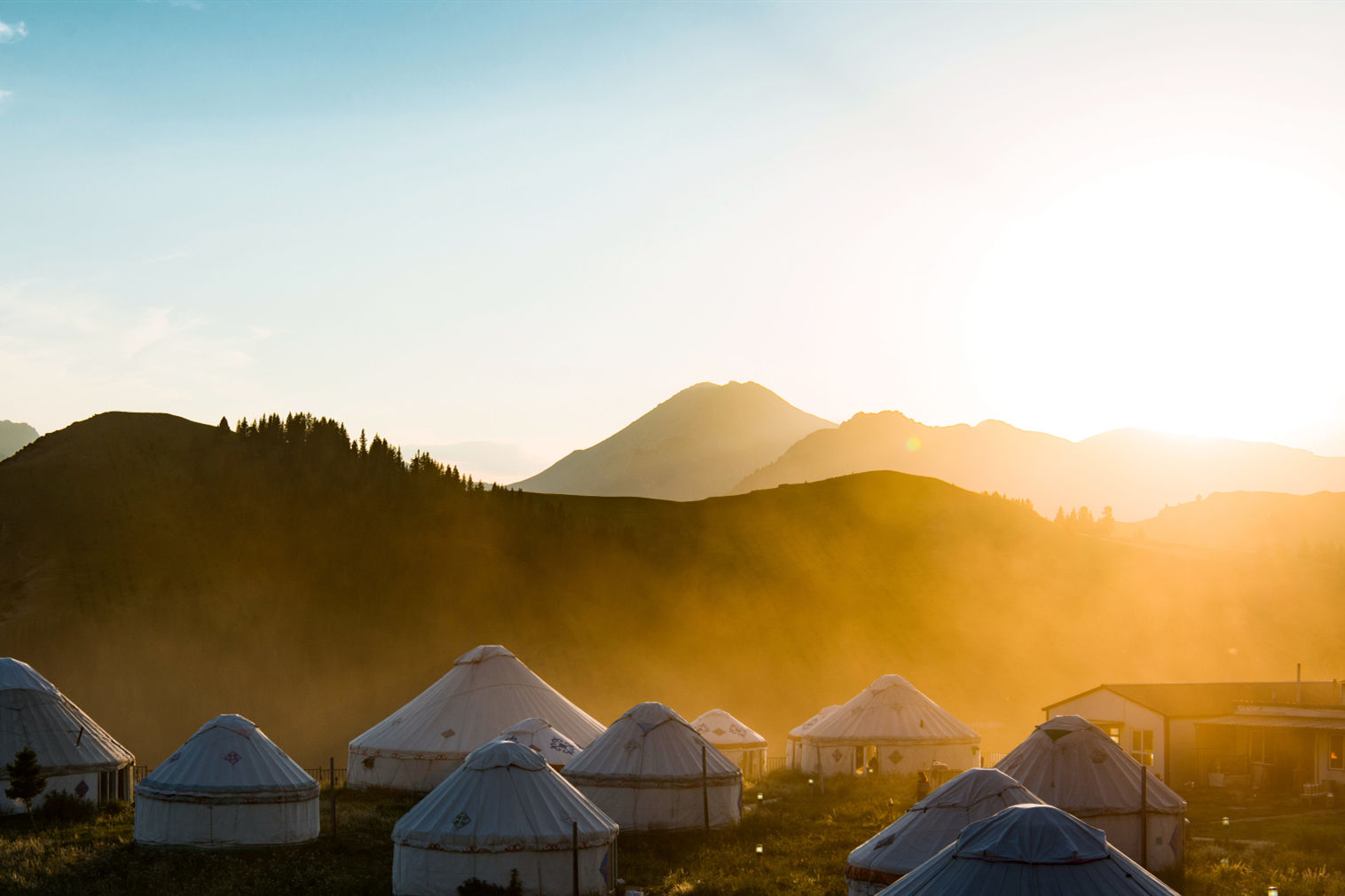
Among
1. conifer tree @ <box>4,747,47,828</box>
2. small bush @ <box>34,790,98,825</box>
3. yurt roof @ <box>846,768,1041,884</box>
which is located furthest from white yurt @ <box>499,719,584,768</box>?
yurt roof @ <box>846,768,1041,884</box>

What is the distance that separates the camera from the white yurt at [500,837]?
19828 millimetres

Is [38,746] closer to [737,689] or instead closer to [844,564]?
[737,689]

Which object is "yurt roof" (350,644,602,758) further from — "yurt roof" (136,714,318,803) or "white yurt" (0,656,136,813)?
"yurt roof" (136,714,318,803)

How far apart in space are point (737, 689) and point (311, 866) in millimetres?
48972

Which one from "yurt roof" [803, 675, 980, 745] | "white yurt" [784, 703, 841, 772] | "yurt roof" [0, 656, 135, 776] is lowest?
"white yurt" [784, 703, 841, 772]

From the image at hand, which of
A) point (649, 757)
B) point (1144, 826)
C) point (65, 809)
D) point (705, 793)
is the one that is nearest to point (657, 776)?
point (649, 757)

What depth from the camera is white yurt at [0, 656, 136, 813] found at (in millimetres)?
28391

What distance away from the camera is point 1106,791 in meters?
24.2

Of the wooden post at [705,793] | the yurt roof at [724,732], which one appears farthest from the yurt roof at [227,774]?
the yurt roof at [724,732]

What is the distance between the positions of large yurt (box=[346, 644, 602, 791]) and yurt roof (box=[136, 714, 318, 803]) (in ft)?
24.5

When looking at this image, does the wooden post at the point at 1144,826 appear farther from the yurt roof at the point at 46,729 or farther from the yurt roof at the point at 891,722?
the yurt roof at the point at 46,729

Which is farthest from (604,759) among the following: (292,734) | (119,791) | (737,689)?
(737,689)

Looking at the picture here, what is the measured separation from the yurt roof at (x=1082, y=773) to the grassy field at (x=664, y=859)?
165 centimetres

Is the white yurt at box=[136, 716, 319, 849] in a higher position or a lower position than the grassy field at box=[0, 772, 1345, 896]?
higher
